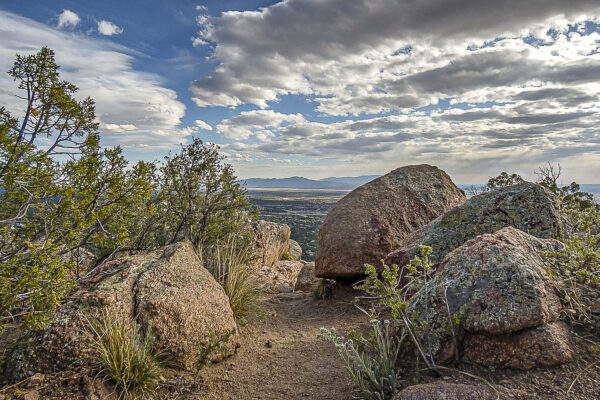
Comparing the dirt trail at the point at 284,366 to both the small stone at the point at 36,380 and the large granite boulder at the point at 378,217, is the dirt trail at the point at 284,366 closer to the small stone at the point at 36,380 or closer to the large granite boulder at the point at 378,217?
the large granite boulder at the point at 378,217

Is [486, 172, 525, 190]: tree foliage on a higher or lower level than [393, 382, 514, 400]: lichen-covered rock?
higher

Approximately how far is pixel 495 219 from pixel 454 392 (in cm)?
439

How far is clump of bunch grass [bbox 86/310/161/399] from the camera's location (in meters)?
3.81

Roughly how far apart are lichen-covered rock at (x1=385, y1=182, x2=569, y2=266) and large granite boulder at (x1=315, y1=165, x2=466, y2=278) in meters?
1.61

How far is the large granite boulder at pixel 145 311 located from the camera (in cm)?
390

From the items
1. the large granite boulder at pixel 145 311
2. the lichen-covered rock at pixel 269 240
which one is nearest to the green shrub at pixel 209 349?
the large granite boulder at pixel 145 311

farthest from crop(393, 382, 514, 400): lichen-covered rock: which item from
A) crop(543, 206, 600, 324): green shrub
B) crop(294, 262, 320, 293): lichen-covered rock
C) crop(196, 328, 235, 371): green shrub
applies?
crop(294, 262, 320, 293): lichen-covered rock

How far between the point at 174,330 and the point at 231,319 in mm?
1127

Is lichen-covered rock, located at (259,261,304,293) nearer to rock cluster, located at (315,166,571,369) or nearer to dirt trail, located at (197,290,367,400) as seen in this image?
dirt trail, located at (197,290,367,400)

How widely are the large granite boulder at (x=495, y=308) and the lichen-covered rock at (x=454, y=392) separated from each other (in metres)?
0.42

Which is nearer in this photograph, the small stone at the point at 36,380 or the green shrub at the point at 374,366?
the green shrub at the point at 374,366

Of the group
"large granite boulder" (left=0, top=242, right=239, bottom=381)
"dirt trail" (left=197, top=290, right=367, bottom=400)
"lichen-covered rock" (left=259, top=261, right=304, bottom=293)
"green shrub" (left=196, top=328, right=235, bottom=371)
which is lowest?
"lichen-covered rock" (left=259, top=261, right=304, bottom=293)

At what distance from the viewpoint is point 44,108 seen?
3.85m

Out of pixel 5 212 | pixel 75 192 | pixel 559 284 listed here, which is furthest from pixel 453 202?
pixel 5 212
